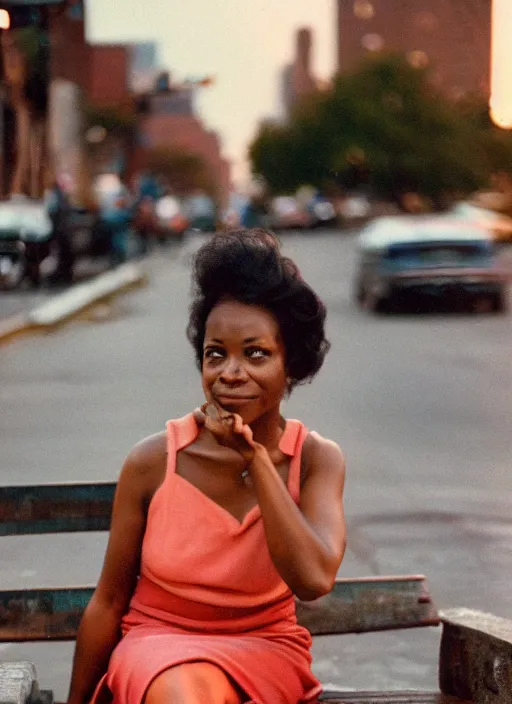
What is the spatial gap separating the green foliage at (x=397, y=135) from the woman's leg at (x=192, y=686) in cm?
8996

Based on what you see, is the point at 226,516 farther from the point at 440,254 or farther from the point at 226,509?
the point at 440,254

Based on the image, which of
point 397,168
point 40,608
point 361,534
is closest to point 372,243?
point 361,534

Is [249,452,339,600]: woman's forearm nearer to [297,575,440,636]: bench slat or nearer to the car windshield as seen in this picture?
[297,575,440,636]: bench slat

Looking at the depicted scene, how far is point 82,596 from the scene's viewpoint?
138 inches

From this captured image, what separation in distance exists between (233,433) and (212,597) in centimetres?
37

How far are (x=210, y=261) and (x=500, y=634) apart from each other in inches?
40.0

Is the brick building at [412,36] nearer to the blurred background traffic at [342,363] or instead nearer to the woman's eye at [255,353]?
the blurred background traffic at [342,363]

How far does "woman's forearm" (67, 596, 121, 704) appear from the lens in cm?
301

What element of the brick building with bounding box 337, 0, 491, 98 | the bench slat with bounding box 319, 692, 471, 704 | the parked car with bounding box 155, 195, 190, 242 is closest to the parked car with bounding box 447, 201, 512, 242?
the parked car with bounding box 155, 195, 190, 242

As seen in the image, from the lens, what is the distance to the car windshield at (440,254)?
66.7 ft

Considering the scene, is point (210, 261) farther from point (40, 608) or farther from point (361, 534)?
point (361, 534)

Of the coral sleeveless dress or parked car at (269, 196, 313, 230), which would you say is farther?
parked car at (269, 196, 313, 230)

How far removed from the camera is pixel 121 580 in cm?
301

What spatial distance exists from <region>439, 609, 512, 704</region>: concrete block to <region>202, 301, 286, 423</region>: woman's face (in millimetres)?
748
